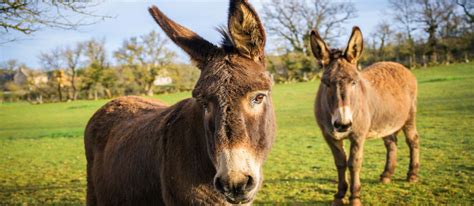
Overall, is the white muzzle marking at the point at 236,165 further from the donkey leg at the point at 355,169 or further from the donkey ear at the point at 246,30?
the donkey leg at the point at 355,169

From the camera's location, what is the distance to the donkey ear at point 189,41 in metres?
2.73

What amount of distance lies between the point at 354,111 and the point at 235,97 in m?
4.32

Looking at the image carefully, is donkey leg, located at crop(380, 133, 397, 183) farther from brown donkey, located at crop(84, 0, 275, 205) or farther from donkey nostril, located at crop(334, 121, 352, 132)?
brown donkey, located at crop(84, 0, 275, 205)

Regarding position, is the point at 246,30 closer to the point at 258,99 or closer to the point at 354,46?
the point at 258,99

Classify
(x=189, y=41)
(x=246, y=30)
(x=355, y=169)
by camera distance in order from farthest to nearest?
(x=355, y=169) → (x=189, y=41) → (x=246, y=30)

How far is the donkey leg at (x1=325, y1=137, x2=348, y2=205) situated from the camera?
5.94m

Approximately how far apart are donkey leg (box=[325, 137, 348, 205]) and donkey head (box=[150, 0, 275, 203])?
373 cm

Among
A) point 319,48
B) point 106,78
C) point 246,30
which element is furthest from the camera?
point 106,78

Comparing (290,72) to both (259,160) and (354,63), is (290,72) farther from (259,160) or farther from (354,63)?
(259,160)

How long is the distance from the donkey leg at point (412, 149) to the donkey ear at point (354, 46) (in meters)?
3.08

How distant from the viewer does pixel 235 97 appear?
2352 mm

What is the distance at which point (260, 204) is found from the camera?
6223 mm

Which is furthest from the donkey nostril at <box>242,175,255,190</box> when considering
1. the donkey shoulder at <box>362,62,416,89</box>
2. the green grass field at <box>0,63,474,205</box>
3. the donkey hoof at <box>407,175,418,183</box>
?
the donkey shoulder at <box>362,62,416,89</box>

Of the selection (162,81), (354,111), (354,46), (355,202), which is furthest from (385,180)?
(162,81)
